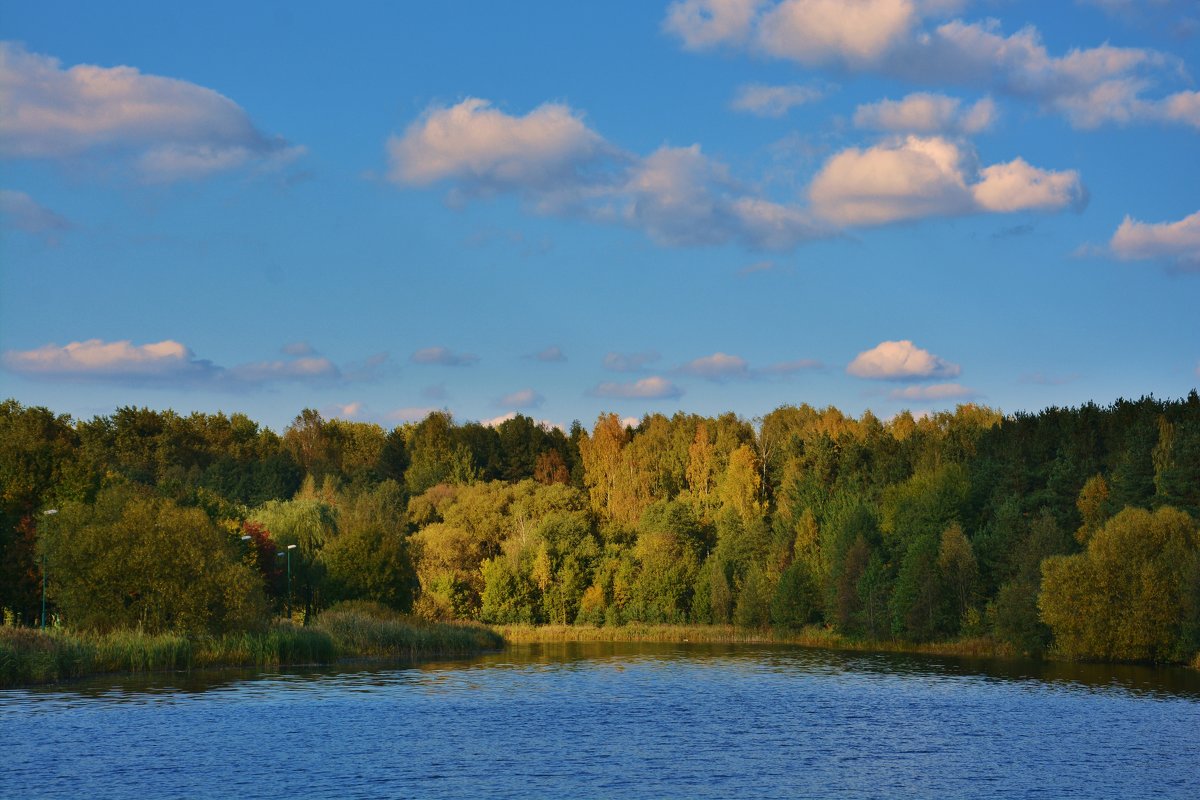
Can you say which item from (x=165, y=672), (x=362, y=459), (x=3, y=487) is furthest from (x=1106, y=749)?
(x=362, y=459)

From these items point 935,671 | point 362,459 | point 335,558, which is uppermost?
point 362,459

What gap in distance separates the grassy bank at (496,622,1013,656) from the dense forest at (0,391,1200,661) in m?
1.51

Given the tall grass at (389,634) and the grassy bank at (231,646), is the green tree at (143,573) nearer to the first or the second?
the grassy bank at (231,646)

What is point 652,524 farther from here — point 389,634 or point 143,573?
point 143,573

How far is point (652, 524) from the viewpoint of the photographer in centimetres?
14462

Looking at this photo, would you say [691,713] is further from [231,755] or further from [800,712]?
[231,755]

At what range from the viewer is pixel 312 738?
49062mm

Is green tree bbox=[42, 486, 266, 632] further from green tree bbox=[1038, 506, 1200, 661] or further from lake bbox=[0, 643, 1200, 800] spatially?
green tree bbox=[1038, 506, 1200, 661]

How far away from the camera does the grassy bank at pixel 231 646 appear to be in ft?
206

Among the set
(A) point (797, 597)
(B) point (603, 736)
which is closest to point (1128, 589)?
(A) point (797, 597)

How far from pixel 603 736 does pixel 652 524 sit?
309 ft

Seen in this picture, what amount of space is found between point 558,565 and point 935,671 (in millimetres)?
65543

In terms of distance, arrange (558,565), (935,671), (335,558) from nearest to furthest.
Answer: (935,671) → (335,558) → (558,565)

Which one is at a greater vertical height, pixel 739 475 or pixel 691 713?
pixel 739 475
